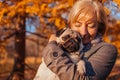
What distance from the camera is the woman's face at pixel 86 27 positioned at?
79.2 inches

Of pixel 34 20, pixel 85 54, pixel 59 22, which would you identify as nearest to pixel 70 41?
pixel 85 54

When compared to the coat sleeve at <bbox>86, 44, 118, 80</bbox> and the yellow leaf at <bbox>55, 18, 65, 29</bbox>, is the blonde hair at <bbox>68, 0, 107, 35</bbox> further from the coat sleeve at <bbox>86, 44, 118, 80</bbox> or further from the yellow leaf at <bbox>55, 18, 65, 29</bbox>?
the yellow leaf at <bbox>55, 18, 65, 29</bbox>

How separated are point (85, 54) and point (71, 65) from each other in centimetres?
13

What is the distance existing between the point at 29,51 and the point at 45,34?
56.6 feet

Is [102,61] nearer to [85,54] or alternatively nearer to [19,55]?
[85,54]

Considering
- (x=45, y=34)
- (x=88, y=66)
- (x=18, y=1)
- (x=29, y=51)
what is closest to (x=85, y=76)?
(x=88, y=66)

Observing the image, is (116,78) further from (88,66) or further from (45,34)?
(88,66)

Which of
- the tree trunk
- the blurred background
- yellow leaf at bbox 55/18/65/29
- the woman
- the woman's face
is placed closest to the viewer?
the woman

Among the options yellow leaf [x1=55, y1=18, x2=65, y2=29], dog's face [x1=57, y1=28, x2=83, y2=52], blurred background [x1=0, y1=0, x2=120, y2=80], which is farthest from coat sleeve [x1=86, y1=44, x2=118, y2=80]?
yellow leaf [x1=55, y1=18, x2=65, y2=29]

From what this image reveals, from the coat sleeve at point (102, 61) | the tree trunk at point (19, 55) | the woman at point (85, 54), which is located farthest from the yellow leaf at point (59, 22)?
the coat sleeve at point (102, 61)

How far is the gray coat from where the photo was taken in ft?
6.16

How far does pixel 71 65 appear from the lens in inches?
74.0

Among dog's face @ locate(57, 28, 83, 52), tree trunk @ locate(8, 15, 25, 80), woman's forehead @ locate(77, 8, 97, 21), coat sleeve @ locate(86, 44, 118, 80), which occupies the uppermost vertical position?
woman's forehead @ locate(77, 8, 97, 21)

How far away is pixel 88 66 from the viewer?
1924 millimetres
